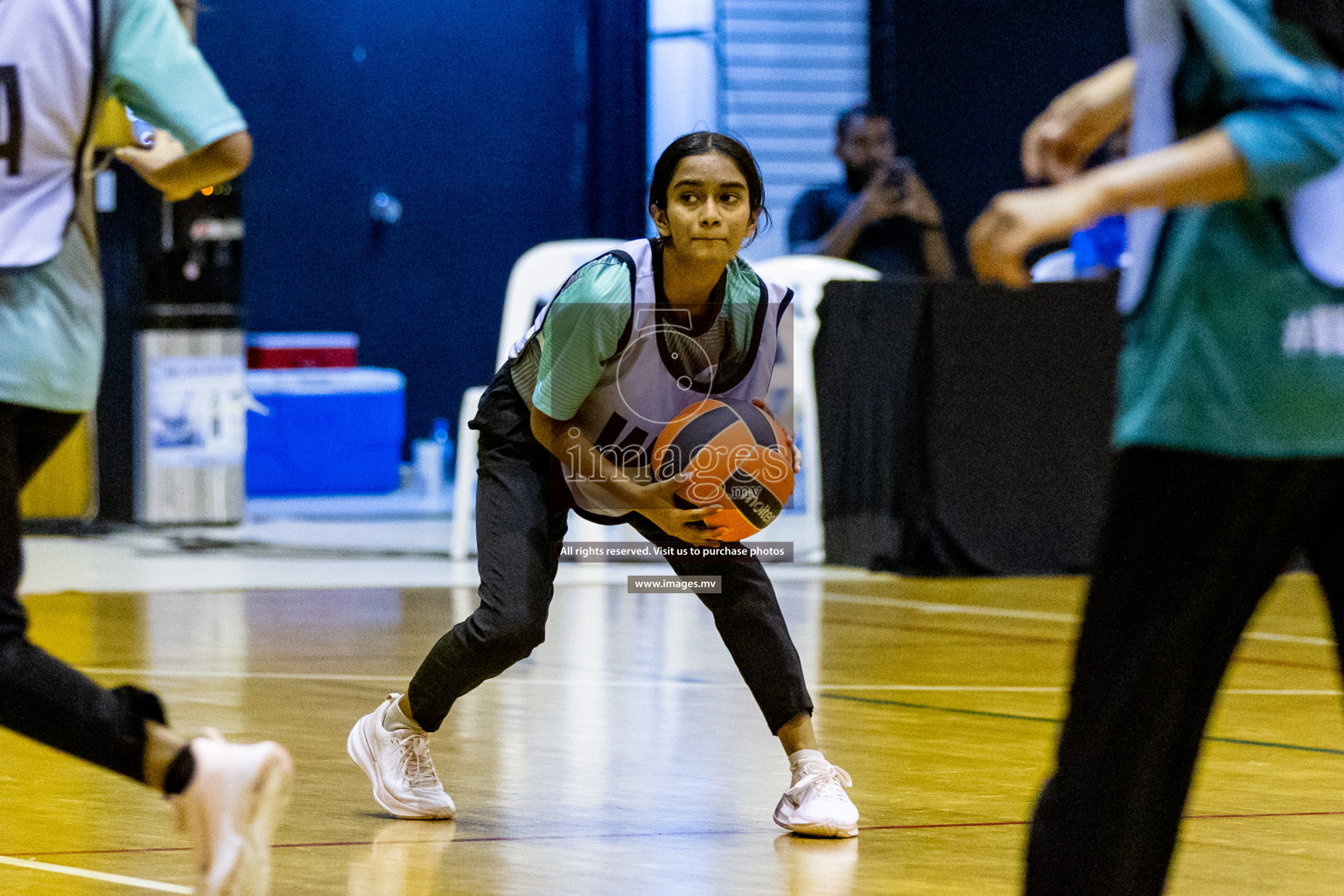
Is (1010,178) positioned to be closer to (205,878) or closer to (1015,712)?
(1015,712)

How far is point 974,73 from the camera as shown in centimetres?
1138

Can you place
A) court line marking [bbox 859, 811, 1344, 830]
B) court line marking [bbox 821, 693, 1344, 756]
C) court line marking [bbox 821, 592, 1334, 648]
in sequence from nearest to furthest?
court line marking [bbox 859, 811, 1344, 830], court line marking [bbox 821, 693, 1344, 756], court line marking [bbox 821, 592, 1334, 648]

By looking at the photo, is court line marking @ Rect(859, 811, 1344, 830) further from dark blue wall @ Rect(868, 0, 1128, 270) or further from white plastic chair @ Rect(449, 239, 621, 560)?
dark blue wall @ Rect(868, 0, 1128, 270)

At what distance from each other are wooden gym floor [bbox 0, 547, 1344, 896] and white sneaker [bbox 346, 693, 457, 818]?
0.13ft

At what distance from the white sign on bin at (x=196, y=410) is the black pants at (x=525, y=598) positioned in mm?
6008

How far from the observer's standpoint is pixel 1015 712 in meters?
4.61

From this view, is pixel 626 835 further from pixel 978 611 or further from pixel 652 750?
pixel 978 611

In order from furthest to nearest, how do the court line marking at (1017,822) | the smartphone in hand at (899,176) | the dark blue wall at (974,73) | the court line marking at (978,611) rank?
1. the dark blue wall at (974,73)
2. the smartphone in hand at (899,176)
3. the court line marking at (978,611)
4. the court line marking at (1017,822)

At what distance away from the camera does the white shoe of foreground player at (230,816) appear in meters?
2.29

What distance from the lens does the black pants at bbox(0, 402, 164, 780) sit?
2297 millimetres

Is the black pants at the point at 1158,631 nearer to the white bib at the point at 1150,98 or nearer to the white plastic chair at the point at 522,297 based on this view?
the white bib at the point at 1150,98

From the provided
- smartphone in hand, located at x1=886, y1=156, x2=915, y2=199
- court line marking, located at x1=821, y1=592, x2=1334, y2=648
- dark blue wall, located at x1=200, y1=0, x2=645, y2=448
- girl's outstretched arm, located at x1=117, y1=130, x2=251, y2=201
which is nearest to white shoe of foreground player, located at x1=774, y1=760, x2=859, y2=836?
girl's outstretched arm, located at x1=117, y1=130, x2=251, y2=201

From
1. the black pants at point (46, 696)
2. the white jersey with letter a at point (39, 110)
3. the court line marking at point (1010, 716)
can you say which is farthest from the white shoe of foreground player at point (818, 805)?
the white jersey with letter a at point (39, 110)

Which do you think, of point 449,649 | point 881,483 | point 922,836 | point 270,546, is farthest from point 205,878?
point 270,546
